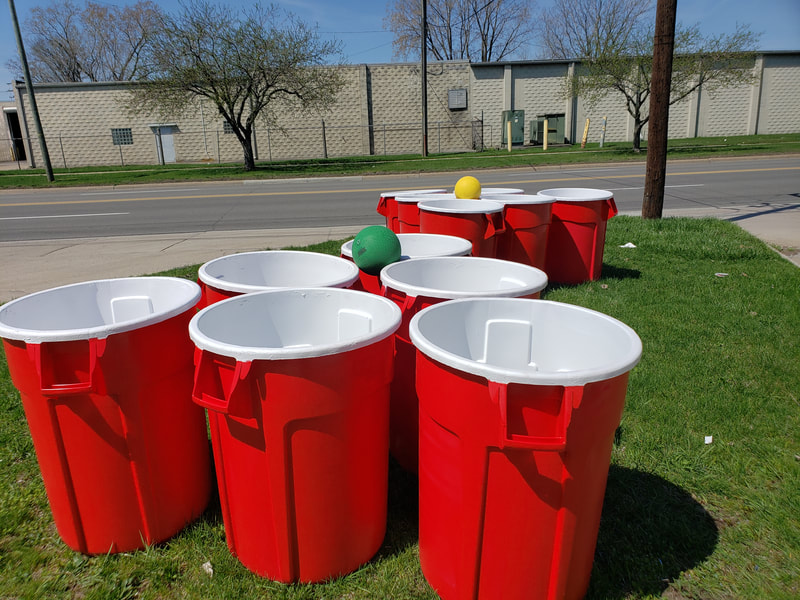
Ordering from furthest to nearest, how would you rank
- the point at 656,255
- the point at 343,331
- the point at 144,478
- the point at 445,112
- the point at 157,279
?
the point at 445,112 → the point at 656,255 → the point at 157,279 → the point at 343,331 → the point at 144,478

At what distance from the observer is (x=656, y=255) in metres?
7.00

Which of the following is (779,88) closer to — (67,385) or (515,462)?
(515,462)

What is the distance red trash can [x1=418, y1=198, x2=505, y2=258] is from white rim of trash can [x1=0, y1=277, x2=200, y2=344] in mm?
2441

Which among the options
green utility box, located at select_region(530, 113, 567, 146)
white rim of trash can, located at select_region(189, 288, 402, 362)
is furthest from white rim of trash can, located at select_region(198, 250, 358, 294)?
green utility box, located at select_region(530, 113, 567, 146)

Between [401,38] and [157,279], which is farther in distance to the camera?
[401,38]

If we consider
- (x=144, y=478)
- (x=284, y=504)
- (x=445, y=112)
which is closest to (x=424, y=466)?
(x=284, y=504)

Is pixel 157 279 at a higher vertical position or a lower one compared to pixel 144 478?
higher

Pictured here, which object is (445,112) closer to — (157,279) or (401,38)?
(401,38)

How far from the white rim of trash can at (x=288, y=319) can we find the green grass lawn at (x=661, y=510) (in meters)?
0.93

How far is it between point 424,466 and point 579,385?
0.75 metres

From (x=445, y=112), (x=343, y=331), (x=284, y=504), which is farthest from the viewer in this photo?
(x=445, y=112)

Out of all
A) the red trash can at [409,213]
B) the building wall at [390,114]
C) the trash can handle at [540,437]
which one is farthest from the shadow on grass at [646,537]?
the building wall at [390,114]

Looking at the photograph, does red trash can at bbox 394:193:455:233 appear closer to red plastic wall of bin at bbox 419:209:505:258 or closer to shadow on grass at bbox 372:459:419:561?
red plastic wall of bin at bbox 419:209:505:258

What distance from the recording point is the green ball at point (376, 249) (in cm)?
321
